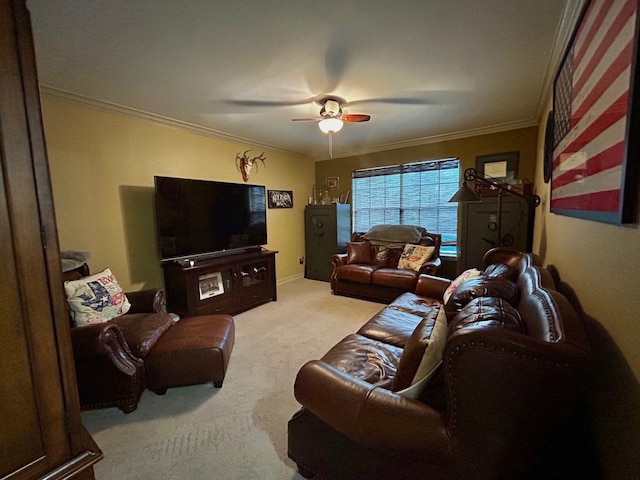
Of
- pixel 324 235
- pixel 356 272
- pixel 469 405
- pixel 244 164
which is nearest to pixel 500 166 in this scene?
pixel 356 272

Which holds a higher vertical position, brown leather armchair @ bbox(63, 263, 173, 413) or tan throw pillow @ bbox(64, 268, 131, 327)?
tan throw pillow @ bbox(64, 268, 131, 327)

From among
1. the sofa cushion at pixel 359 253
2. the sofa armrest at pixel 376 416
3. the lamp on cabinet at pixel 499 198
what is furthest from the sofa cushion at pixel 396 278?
the sofa armrest at pixel 376 416

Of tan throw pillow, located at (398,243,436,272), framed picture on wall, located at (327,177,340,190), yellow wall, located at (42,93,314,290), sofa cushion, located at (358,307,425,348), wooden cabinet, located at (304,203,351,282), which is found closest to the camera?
sofa cushion, located at (358,307,425,348)

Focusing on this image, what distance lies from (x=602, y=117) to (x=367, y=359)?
1.51 m

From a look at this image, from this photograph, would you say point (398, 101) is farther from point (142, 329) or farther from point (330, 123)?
point (142, 329)

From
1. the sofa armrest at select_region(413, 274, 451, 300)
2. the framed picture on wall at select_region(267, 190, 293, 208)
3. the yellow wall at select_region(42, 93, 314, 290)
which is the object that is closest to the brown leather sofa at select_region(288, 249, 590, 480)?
the sofa armrest at select_region(413, 274, 451, 300)

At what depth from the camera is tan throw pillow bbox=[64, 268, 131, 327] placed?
6.41 ft

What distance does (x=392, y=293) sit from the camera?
3582 millimetres

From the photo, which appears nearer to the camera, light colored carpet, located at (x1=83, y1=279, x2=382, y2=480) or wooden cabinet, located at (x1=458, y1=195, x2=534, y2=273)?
light colored carpet, located at (x1=83, y1=279, x2=382, y2=480)

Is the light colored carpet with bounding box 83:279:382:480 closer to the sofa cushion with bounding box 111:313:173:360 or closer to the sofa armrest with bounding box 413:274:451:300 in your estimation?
the sofa cushion with bounding box 111:313:173:360

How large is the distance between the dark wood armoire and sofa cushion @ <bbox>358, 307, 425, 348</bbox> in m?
1.61

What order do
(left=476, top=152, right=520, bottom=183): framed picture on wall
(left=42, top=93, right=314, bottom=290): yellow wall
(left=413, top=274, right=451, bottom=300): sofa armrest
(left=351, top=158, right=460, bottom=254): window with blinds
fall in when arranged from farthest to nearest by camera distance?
(left=351, top=158, right=460, bottom=254): window with blinds
(left=476, top=152, right=520, bottom=183): framed picture on wall
(left=413, top=274, right=451, bottom=300): sofa armrest
(left=42, top=93, right=314, bottom=290): yellow wall

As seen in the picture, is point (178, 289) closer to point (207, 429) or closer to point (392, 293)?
point (207, 429)

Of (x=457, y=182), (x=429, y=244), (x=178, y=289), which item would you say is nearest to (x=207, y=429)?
(x=178, y=289)
